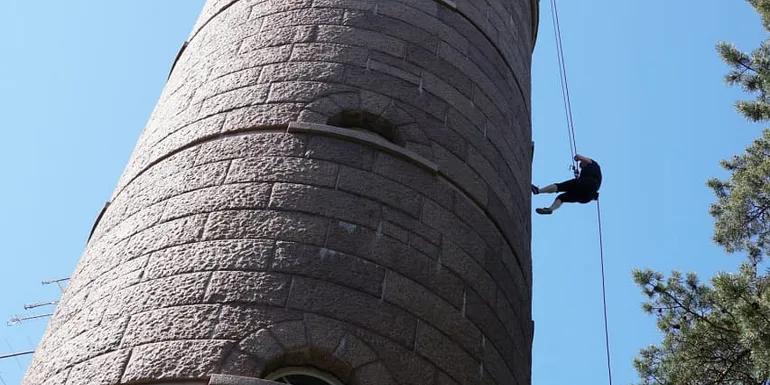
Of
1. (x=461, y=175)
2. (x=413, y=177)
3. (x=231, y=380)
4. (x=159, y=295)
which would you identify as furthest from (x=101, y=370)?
(x=461, y=175)

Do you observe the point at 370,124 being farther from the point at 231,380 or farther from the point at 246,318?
the point at 231,380

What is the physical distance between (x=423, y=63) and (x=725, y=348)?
6571mm

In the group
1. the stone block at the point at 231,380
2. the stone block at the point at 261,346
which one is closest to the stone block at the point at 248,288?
the stone block at the point at 261,346

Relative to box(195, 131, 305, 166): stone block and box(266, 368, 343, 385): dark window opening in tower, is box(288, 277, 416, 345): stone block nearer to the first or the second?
box(266, 368, 343, 385): dark window opening in tower

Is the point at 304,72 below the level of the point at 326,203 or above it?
above

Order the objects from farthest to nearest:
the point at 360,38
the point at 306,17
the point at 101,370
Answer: the point at 306,17
the point at 360,38
the point at 101,370

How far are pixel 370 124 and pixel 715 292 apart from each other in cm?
625

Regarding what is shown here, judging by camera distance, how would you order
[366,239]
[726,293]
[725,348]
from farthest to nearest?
[725,348], [726,293], [366,239]

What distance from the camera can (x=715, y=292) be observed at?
38.7 ft

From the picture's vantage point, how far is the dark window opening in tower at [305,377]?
18.4ft

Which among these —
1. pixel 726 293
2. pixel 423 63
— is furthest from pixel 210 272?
pixel 726 293

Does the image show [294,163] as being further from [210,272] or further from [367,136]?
[210,272]

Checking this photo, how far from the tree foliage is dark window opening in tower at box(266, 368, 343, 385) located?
24.6ft

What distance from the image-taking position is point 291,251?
6141mm
